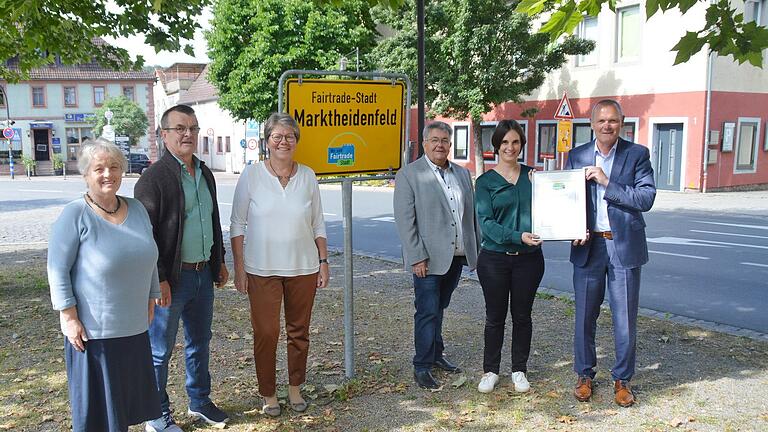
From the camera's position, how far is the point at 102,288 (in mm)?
3246

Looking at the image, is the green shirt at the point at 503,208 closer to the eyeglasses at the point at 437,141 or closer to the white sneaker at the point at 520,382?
the eyeglasses at the point at 437,141

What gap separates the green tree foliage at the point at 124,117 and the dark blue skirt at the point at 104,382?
192 ft

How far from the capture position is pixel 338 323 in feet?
22.4

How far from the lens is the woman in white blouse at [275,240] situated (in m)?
4.21

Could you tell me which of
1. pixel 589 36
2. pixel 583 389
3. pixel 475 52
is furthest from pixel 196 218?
→ pixel 589 36

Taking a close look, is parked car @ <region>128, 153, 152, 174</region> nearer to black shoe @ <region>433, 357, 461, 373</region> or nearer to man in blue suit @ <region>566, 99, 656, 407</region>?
black shoe @ <region>433, 357, 461, 373</region>

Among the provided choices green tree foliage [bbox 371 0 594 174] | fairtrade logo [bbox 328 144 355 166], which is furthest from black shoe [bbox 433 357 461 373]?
green tree foliage [bbox 371 0 594 174]

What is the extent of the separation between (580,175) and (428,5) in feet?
68.2

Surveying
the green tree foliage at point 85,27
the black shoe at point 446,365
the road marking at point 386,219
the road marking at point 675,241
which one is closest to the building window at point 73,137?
the road marking at point 386,219

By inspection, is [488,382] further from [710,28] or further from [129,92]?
[129,92]

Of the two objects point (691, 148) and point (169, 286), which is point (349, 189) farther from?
point (691, 148)

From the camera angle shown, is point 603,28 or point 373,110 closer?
point 373,110

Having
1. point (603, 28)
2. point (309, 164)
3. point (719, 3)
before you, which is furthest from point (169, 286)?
point (603, 28)

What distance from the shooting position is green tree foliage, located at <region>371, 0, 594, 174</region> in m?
23.3
